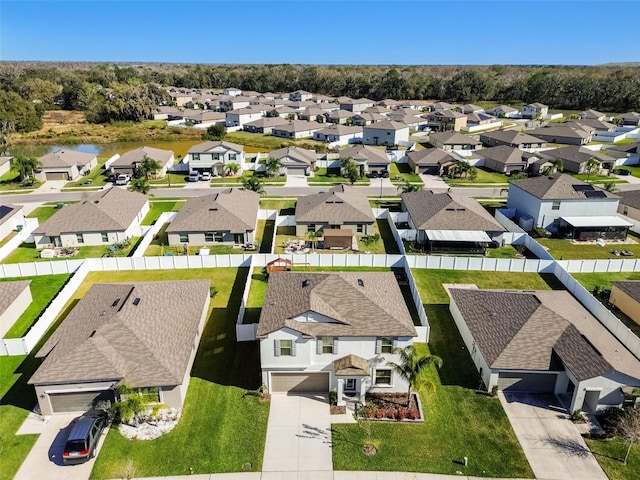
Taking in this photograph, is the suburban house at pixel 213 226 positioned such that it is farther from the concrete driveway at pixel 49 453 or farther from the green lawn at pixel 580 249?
the green lawn at pixel 580 249

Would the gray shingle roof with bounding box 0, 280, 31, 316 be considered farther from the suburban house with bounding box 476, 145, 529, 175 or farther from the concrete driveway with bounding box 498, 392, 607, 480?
the suburban house with bounding box 476, 145, 529, 175

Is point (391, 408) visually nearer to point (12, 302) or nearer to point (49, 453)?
point (49, 453)

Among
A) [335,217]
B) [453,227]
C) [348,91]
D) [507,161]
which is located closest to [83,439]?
[335,217]

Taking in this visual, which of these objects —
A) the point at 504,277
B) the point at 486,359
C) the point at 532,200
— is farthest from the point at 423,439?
the point at 532,200

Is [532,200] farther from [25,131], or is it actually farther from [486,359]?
[25,131]

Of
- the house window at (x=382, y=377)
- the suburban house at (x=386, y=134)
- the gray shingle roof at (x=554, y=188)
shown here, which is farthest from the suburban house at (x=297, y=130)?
the house window at (x=382, y=377)

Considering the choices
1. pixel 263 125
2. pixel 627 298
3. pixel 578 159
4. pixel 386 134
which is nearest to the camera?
pixel 627 298

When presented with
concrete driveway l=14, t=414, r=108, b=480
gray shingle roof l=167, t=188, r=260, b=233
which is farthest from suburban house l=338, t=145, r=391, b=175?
concrete driveway l=14, t=414, r=108, b=480
